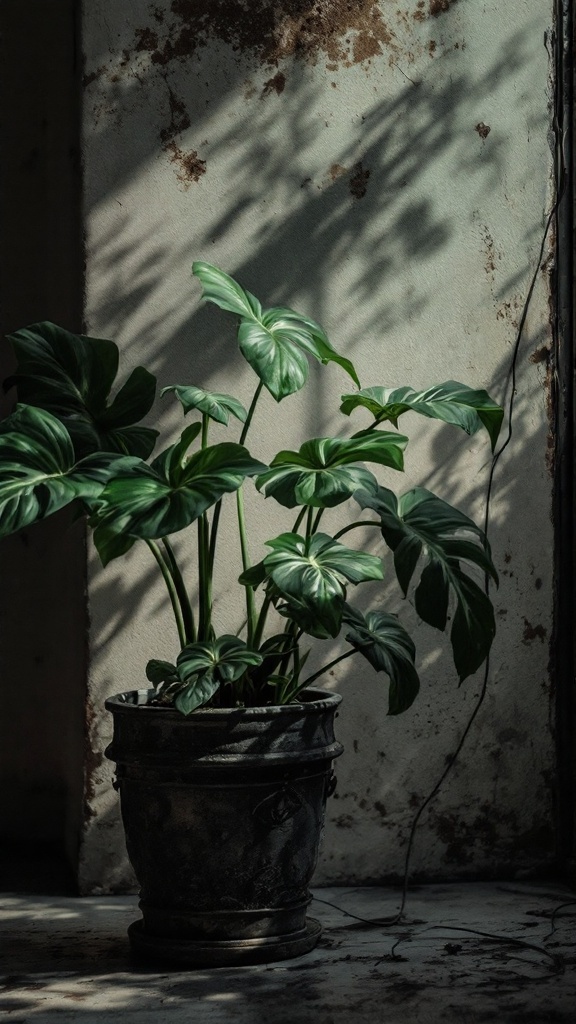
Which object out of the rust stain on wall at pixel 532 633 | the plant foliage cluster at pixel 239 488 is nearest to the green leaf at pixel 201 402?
the plant foliage cluster at pixel 239 488

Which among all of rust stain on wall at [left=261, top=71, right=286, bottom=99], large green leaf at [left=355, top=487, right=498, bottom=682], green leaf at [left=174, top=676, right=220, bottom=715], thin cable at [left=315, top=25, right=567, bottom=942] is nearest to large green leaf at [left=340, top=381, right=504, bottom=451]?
large green leaf at [left=355, top=487, right=498, bottom=682]

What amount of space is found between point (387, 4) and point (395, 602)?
1.53 m

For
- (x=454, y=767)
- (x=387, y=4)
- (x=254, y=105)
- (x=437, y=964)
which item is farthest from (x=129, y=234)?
(x=437, y=964)

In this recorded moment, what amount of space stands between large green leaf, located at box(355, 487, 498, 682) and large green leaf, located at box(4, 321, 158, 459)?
53 cm

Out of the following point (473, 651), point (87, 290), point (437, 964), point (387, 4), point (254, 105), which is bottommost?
point (437, 964)

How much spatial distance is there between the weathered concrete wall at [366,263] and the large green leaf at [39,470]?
0.74 metres

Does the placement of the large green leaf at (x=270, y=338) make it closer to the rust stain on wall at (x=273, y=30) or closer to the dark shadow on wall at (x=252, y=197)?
the dark shadow on wall at (x=252, y=197)

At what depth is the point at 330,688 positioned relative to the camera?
310cm

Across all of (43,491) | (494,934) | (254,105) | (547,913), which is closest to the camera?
(43,491)

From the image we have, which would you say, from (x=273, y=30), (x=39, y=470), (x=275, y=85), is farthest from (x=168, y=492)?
(x=273, y=30)

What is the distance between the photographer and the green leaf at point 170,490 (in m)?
2.17

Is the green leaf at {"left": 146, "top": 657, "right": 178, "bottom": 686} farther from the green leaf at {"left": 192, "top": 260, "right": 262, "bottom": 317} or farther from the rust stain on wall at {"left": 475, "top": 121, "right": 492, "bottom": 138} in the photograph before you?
the rust stain on wall at {"left": 475, "top": 121, "right": 492, "bottom": 138}

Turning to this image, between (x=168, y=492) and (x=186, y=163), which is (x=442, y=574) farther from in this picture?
(x=186, y=163)

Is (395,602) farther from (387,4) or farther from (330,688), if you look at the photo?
(387,4)
